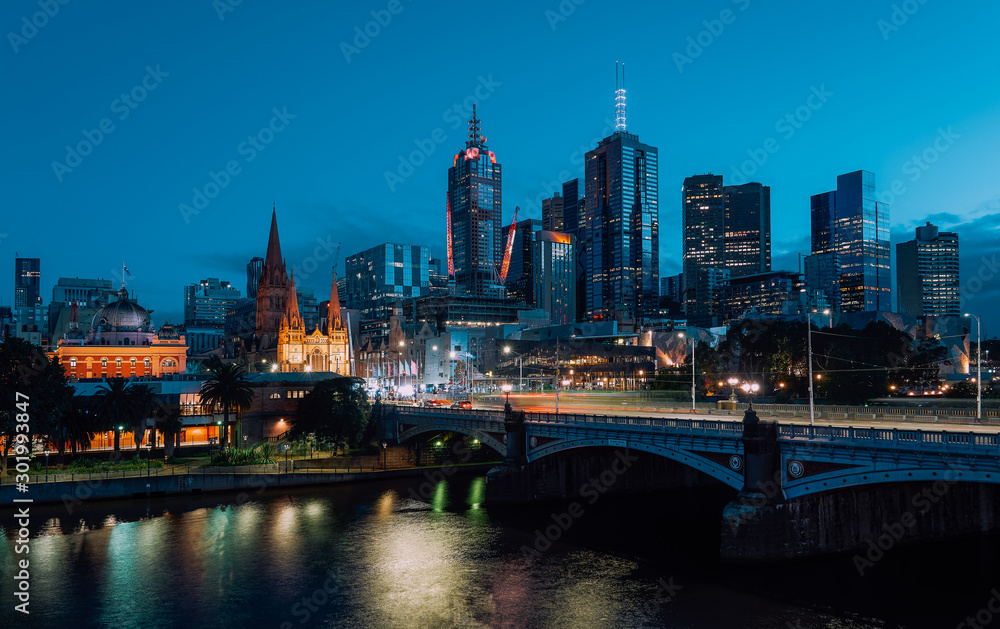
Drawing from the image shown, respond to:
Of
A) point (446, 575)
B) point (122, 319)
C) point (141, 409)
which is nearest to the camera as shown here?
point (446, 575)

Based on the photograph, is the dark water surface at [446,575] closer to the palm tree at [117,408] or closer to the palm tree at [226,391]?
the palm tree at [117,408]

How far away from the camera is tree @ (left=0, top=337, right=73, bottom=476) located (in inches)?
2717

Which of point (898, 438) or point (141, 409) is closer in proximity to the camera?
point (898, 438)

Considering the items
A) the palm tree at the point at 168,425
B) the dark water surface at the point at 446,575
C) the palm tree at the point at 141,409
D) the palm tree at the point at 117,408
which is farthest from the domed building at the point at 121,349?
the dark water surface at the point at 446,575

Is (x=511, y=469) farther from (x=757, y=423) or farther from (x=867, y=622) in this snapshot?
(x=867, y=622)

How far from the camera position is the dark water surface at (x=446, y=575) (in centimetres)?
3978

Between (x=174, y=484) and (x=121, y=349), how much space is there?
72893 millimetres

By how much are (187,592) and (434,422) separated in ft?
139

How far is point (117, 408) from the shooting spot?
80125 millimetres

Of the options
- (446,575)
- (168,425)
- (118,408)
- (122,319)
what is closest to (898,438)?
(446,575)

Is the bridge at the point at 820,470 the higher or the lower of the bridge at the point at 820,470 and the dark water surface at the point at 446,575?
the higher

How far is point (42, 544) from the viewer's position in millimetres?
54594

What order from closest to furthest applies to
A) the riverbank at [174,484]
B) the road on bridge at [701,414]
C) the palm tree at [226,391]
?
the road on bridge at [701,414]
the riverbank at [174,484]
the palm tree at [226,391]

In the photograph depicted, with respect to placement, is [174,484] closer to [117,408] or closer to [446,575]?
[117,408]
